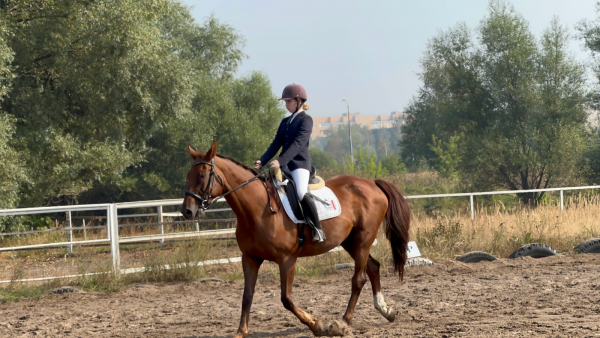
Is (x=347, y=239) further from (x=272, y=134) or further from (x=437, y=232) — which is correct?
(x=272, y=134)

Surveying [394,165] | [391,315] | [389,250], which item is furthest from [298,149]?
[394,165]

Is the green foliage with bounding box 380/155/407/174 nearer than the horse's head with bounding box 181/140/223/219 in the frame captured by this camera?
No

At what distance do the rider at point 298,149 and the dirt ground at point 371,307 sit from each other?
1.29 metres

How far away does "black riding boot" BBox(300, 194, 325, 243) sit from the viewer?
21.2 feet

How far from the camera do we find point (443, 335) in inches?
226

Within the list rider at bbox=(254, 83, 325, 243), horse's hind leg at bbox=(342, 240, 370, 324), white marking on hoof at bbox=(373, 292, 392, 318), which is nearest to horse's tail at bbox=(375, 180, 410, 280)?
horse's hind leg at bbox=(342, 240, 370, 324)

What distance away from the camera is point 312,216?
21.3 ft

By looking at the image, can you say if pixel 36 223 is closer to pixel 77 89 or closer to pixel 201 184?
pixel 77 89

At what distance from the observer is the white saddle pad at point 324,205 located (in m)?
6.41

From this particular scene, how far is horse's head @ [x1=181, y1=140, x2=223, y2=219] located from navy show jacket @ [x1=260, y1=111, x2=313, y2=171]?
747mm

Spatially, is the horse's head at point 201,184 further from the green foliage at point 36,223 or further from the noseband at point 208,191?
the green foliage at point 36,223

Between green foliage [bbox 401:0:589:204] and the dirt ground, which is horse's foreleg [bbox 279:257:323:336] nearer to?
the dirt ground

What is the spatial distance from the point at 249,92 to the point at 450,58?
13.7 metres

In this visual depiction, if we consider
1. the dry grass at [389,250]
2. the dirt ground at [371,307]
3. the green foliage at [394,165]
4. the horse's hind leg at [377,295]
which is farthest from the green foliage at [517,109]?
the horse's hind leg at [377,295]
